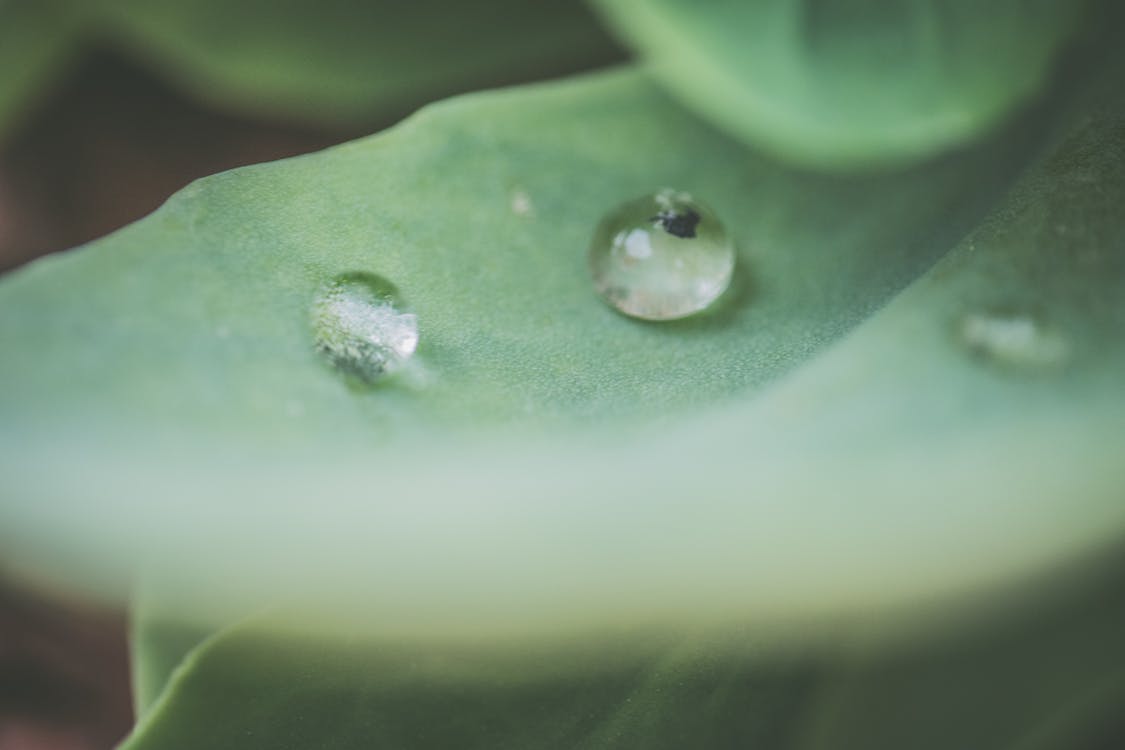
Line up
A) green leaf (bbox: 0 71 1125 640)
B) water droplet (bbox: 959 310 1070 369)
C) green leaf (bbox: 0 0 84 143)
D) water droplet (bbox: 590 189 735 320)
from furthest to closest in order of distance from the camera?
green leaf (bbox: 0 0 84 143)
water droplet (bbox: 590 189 735 320)
water droplet (bbox: 959 310 1070 369)
green leaf (bbox: 0 71 1125 640)

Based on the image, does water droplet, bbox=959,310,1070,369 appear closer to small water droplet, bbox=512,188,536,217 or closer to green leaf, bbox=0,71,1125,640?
green leaf, bbox=0,71,1125,640

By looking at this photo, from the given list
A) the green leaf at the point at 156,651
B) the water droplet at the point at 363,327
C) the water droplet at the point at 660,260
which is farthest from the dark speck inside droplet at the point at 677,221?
the green leaf at the point at 156,651

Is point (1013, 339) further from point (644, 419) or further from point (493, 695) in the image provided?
point (493, 695)

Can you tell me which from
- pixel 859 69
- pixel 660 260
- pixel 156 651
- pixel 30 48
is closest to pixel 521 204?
pixel 660 260

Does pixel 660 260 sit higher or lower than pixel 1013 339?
higher

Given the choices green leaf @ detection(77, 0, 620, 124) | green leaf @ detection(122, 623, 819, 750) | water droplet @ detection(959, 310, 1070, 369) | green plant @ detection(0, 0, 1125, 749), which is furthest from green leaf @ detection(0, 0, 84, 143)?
water droplet @ detection(959, 310, 1070, 369)

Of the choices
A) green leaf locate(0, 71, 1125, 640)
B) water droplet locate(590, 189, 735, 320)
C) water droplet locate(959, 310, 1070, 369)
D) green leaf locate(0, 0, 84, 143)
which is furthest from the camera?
green leaf locate(0, 0, 84, 143)

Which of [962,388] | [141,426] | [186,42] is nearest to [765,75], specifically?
[962,388]

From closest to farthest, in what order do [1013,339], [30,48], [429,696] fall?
[1013,339] → [429,696] → [30,48]
